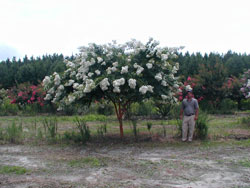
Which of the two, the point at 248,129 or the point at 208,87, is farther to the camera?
the point at 208,87

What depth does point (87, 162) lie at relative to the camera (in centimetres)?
695

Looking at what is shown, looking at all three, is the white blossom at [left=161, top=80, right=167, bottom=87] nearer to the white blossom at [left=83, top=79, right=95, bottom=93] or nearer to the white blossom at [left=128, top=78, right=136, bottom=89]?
the white blossom at [left=128, top=78, right=136, bottom=89]

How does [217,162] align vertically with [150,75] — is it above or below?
below

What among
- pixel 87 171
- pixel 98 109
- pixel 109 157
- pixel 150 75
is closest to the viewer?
pixel 87 171

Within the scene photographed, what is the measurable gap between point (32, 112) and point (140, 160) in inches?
495

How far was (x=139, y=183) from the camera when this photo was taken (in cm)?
538

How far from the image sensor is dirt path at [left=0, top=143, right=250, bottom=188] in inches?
215

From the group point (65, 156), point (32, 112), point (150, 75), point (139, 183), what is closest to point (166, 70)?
point (150, 75)

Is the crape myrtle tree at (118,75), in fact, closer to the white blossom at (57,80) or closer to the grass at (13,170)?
the white blossom at (57,80)

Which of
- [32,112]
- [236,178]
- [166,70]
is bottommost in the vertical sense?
[236,178]

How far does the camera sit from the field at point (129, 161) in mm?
5523

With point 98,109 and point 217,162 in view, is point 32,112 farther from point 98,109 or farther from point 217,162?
point 217,162

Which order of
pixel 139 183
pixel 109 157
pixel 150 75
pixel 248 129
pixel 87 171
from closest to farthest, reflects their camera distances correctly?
pixel 139 183, pixel 87 171, pixel 109 157, pixel 150 75, pixel 248 129

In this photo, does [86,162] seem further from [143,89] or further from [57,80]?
[57,80]
